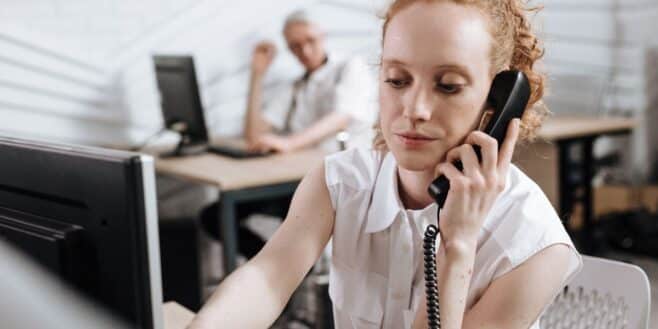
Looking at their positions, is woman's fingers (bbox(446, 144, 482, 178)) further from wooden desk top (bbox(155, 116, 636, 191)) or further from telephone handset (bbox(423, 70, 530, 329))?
wooden desk top (bbox(155, 116, 636, 191))

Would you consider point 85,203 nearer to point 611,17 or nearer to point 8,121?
point 8,121

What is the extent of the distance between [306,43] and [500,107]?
236 cm

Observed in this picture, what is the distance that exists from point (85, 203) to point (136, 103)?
113 inches

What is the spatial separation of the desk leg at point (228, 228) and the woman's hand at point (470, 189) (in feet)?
4.87

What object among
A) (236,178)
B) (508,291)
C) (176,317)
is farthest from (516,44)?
(236,178)

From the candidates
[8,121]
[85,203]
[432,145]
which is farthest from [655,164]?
[85,203]

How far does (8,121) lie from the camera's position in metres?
3.12

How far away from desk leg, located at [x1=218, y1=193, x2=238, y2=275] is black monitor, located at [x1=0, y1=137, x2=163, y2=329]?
63.9 inches

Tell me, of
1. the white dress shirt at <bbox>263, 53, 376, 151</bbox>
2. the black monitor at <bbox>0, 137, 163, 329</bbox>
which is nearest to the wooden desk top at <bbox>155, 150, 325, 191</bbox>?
the white dress shirt at <bbox>263, 53, 376, 151</bbox>

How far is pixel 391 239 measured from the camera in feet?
3.52

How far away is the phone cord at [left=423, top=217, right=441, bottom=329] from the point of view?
0.92m

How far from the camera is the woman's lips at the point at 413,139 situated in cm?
94

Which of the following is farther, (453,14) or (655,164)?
(655,164)

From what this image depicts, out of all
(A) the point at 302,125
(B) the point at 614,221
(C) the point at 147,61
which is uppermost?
(C) the point at 147,61
